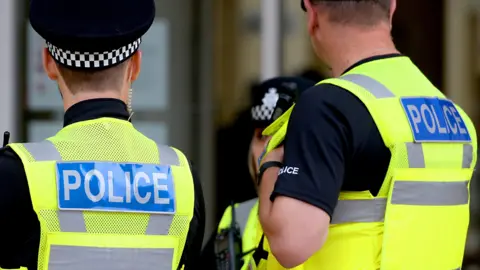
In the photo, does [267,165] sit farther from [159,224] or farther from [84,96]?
[84,96]

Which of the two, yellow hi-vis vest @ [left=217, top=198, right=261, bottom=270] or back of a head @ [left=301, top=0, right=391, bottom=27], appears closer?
back of a head @ [left=301, top=0, right=391, bottom=27]

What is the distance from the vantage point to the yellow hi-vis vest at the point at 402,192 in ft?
7.75

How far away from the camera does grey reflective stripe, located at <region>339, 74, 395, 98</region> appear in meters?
2.38

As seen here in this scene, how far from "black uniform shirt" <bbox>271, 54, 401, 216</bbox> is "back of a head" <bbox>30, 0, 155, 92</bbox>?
471 mm

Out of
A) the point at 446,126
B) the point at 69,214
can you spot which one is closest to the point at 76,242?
the point at 69,214

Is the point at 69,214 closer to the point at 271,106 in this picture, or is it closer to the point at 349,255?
the point at 349,255

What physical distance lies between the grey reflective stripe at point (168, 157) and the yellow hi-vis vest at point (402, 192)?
29 cm

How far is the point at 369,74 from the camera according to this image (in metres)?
2.43

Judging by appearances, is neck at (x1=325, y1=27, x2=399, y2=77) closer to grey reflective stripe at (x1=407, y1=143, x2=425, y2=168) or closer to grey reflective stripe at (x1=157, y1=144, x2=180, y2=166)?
grey reflective stripe at (x1=407, y1=143, x2=425, y2=168)

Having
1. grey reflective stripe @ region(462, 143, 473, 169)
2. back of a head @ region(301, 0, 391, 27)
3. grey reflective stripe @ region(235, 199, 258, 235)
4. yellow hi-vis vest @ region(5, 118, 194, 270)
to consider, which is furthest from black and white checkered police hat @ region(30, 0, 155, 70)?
grey reflective stripe @ region(235, 199, 258, 235)

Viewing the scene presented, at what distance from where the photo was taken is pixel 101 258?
86.0 inches

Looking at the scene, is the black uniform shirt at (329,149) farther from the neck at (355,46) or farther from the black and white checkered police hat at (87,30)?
the black and white checkered police hat at (87,30)

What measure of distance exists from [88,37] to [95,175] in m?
0.35

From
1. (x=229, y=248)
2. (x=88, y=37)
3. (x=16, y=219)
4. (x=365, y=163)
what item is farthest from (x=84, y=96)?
(x=229, y=248)
